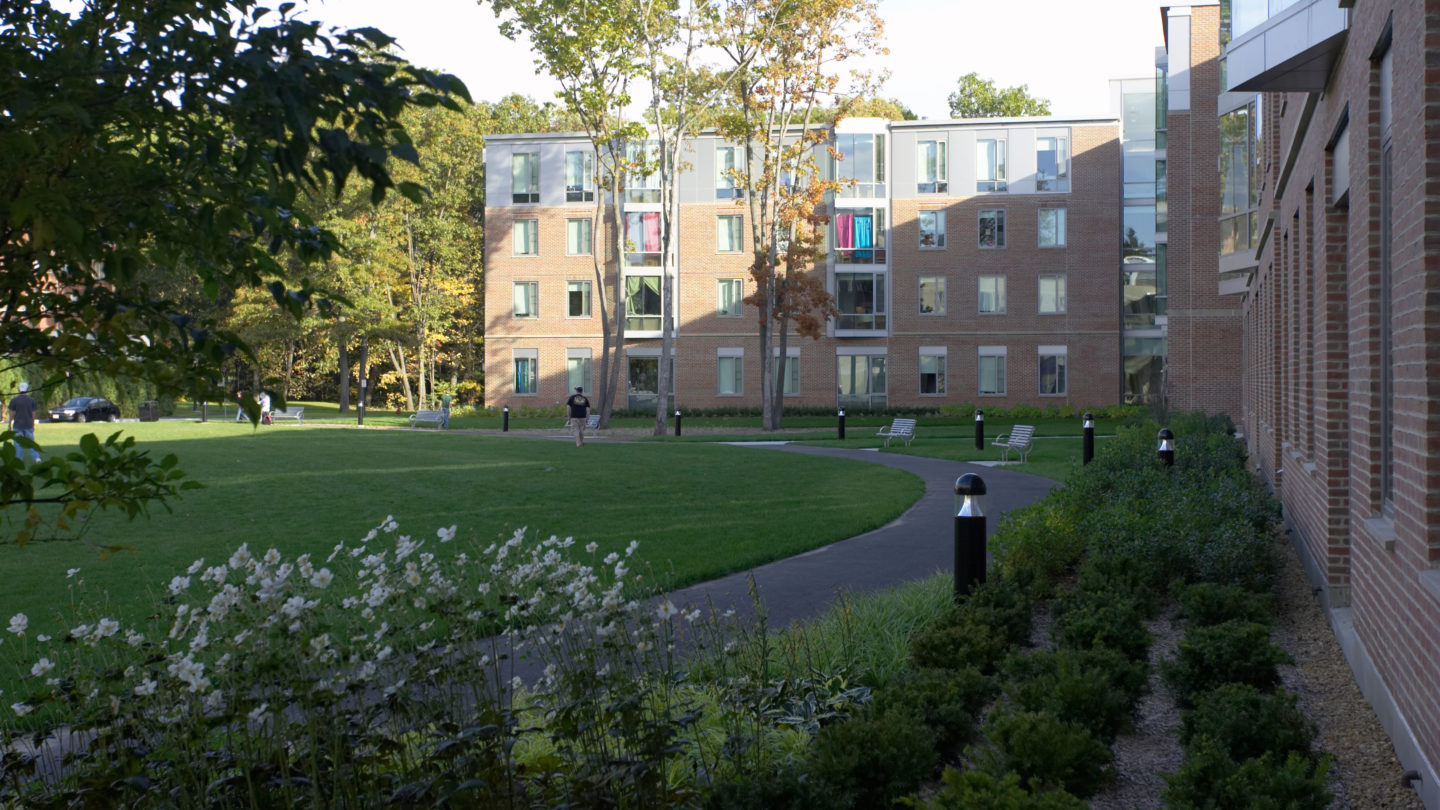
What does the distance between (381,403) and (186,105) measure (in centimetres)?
7534

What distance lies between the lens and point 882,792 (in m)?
4.64

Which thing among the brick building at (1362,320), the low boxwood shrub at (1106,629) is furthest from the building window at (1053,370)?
the low boxwood shrub at (1106,629)

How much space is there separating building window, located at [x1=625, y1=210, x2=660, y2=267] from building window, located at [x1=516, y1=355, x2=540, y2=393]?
243 inches

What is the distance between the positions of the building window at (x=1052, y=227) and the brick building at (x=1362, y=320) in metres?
33.1

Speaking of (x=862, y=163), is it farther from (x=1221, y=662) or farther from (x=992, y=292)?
(x=1221, y=662)

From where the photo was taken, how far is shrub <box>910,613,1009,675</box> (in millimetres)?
6402

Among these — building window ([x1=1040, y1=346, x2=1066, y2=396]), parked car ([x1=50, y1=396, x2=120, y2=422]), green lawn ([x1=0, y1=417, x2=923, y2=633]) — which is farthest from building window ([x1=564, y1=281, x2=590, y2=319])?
green lawn ([x1=0, y1=417, x2=923, y2=633])

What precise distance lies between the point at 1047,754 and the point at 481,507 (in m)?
12.0

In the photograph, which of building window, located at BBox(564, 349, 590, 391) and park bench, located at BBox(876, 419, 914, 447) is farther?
building window, located at BBox(564, 349, 590, 391)

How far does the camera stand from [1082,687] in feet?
17.4

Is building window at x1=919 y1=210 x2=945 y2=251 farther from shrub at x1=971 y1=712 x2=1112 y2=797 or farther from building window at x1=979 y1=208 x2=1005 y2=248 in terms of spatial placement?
shrub at x1=971 y1=712 x2=1112 y2=797

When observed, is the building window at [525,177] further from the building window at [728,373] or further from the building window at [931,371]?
the building window at [931,371]

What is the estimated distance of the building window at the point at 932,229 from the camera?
5128cm

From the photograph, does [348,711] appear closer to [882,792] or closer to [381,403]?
[882,792]
